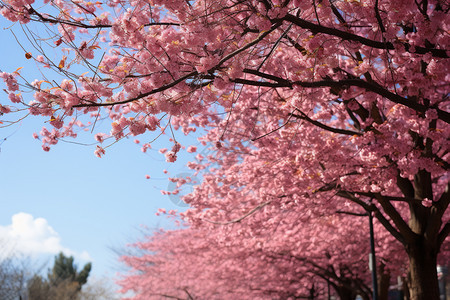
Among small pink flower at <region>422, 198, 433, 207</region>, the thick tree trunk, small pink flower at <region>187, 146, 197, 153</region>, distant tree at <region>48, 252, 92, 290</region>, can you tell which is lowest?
the thick tree trunk

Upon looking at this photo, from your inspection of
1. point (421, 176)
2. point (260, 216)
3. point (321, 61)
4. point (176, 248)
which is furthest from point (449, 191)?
point (176, 248)

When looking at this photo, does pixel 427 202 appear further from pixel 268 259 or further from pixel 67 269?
pixel 67 269

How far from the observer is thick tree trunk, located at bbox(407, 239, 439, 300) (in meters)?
10.1

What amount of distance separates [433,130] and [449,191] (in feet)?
6.36

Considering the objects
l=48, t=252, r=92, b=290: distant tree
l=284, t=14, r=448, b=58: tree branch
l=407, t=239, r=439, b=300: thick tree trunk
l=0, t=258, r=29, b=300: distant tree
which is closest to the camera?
l=284, t=14, r=448, b=58: tree branch

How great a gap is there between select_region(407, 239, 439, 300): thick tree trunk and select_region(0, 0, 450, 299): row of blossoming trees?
2cm

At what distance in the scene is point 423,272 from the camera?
10.2 metres

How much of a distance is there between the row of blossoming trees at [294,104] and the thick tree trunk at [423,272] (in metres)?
0.02

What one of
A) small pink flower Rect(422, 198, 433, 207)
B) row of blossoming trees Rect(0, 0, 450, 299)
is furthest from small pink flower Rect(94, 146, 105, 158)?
small pink flower Rect(422, 198, 433, 207)

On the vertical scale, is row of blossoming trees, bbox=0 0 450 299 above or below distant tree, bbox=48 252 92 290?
below

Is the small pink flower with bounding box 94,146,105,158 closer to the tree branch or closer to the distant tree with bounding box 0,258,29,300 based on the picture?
the tree branch

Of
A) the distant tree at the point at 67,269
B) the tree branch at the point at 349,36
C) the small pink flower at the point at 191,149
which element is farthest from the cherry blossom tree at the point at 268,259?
the distant tree at the point at 67,269

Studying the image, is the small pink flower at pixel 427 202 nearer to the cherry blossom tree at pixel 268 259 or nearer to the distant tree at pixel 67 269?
the cherry blossom tree at pixel 268 259

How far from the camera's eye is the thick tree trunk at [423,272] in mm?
10078
